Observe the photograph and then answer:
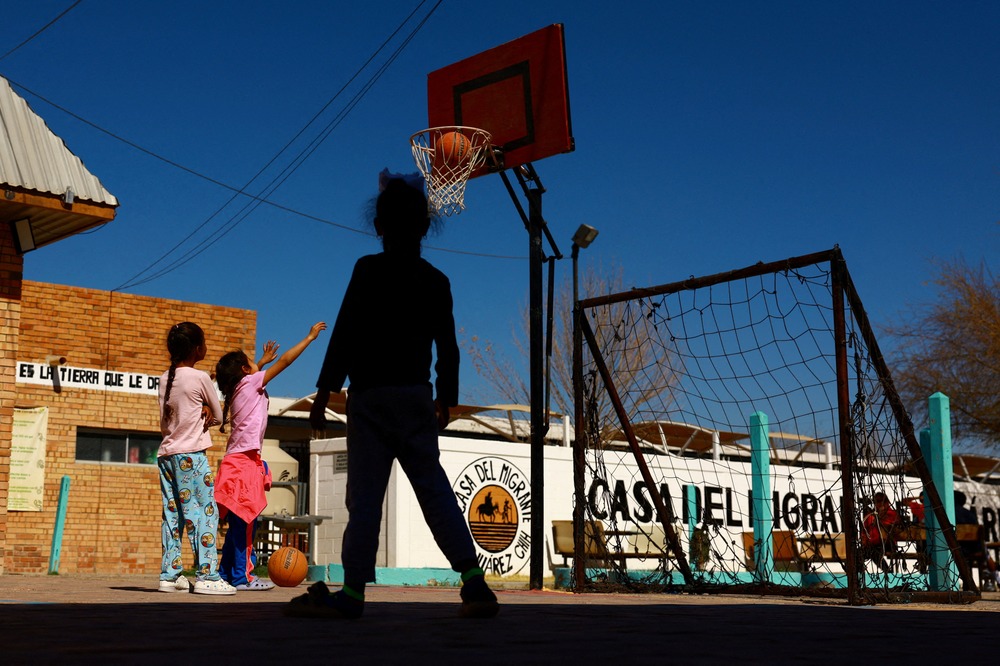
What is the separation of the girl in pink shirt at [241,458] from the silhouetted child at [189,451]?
355 millimetres

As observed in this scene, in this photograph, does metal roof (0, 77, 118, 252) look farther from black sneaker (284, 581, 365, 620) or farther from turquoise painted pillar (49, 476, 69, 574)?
black sneaker (284, 581, 365, 620)

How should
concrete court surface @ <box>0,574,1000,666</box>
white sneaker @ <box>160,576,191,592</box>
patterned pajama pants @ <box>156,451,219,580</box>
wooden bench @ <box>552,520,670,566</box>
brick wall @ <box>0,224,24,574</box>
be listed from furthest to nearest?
brick wall @ <box>0,224,24,574</box>
wooden bench @ <box>552,520,670,566</box>
white sneaker @ <box>160,576,191,592</box>
patterned pajama pants @ <box>156,451,219,580</box>
concrete court surface @ <box>0,574,1000,666</box>

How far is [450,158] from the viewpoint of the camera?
11.5 m

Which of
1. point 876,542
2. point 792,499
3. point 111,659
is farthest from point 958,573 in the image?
point 792,499

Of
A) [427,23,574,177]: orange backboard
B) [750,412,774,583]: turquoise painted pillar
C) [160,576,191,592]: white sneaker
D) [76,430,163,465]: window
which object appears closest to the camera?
[160,576,191,592]: white sneaker

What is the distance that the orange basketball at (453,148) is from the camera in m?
11.5

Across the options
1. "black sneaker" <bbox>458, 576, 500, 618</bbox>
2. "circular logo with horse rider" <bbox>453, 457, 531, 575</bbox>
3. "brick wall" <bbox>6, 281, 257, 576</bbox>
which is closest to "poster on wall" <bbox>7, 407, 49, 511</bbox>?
"brick wall" <bbox>6, 281, 257, 576</bbox>

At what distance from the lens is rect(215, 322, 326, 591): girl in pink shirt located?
7484 mm

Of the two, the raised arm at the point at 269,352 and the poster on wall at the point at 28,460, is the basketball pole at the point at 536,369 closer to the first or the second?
the raised arm at the point at 269,352

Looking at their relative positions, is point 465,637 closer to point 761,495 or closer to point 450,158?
point 450,158

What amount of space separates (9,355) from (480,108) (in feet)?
19.5

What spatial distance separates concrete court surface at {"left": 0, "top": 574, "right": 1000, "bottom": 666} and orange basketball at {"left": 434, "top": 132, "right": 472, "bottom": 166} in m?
6.69

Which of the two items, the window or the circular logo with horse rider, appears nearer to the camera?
the circular logo with horse rider

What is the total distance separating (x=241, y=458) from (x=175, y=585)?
0.92 metres
